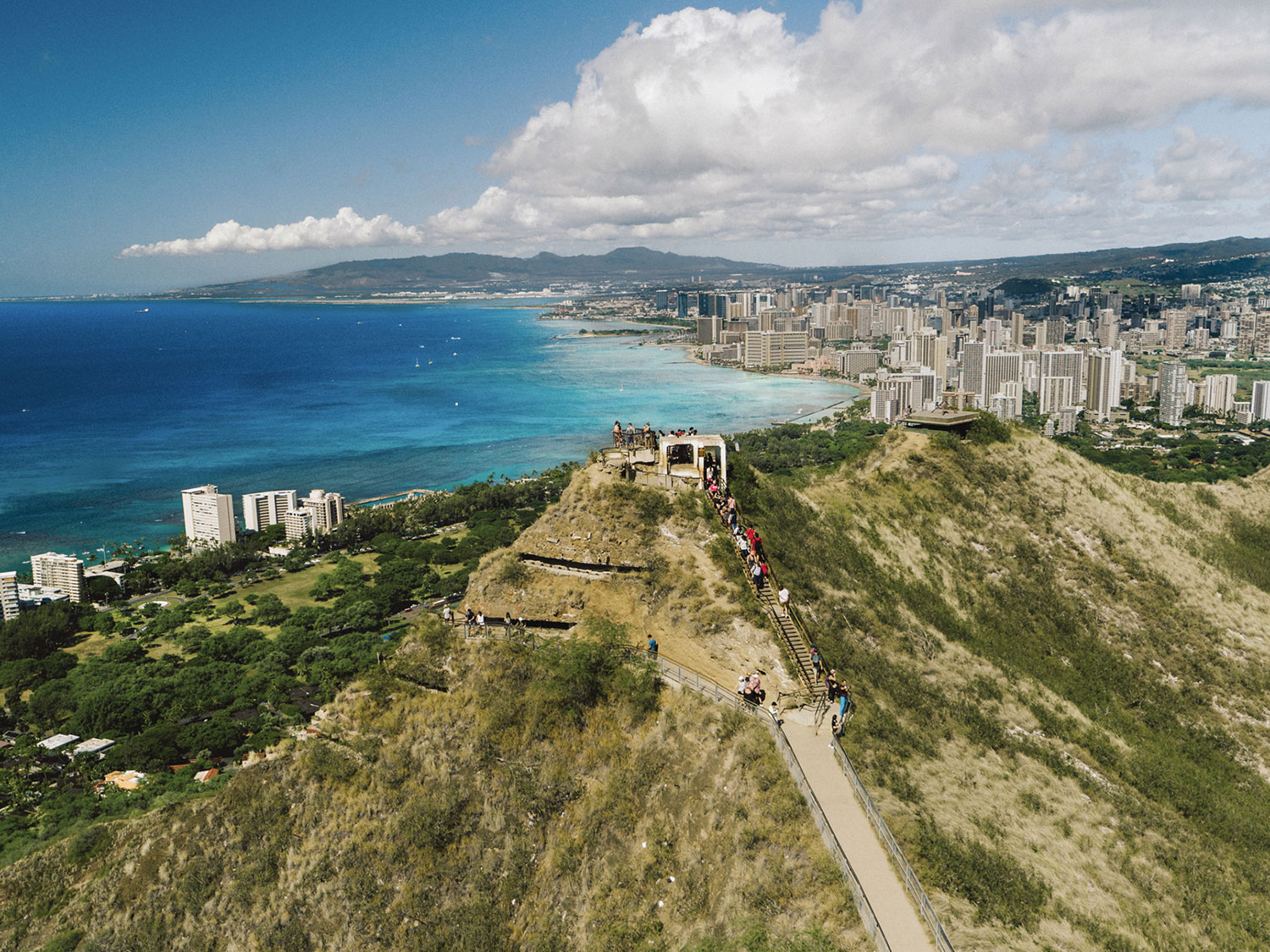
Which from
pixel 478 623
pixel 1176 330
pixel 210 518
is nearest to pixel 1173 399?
pixel 1176 330

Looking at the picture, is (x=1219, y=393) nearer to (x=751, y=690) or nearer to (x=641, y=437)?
(x=641, y=437)

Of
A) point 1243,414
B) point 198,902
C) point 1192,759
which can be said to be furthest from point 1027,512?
point 1243,414

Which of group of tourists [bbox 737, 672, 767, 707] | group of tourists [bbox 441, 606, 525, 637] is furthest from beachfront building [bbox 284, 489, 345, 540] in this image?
group of tourists [bbox 737, 672, 767, 707]

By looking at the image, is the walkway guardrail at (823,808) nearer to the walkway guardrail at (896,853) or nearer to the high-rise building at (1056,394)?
the walkway guardrail at (896,853)

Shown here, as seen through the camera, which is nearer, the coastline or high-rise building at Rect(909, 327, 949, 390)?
high-rise building at Rect(909, 327, 949, 390)

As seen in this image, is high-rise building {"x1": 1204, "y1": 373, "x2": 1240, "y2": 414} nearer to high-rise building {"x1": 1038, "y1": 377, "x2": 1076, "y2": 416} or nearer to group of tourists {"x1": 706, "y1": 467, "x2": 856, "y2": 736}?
high-rise building {"x1": 1038, "y1": 377, "x2": 1076, "y2": 416}

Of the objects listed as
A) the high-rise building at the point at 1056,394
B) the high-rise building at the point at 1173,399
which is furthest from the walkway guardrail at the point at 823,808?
the high-rise building at the point at 1173,399
